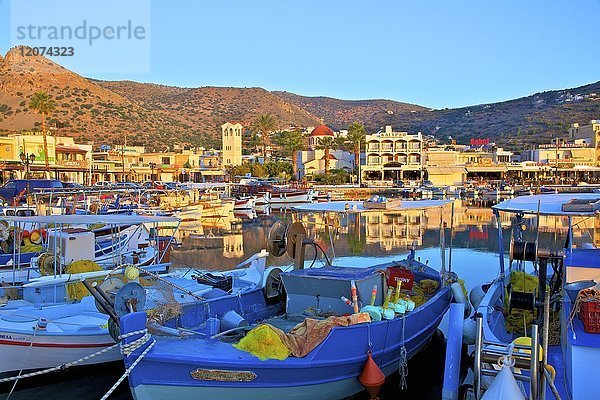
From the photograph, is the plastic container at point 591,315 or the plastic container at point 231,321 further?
the plastic container at point 231,321

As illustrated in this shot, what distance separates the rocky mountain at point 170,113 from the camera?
12456 centimetres

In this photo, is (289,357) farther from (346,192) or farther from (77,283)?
(346,192)

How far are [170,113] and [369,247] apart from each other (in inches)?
5830

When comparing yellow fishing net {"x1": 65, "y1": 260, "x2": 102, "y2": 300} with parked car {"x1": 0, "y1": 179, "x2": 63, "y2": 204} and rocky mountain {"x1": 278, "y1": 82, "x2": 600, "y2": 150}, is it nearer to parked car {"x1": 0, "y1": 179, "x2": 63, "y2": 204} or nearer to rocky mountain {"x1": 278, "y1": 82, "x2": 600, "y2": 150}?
parked car {"x1": 0, "y1": 179, "x2": 63, "y2": 204}

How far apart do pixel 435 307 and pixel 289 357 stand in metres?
4.47

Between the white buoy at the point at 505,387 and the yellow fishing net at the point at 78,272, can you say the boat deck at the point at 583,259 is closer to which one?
the white buoy at the point at 505,387

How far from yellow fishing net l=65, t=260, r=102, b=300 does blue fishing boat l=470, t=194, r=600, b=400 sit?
883 centimetres

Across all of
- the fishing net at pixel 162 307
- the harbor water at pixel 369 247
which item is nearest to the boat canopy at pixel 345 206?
the harbor water at pixel 369 247

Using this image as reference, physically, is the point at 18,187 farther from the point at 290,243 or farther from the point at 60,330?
the point at 290,243

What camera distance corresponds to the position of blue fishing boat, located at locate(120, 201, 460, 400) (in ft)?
25.9

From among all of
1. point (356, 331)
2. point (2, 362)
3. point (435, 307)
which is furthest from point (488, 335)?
point (2, 362)

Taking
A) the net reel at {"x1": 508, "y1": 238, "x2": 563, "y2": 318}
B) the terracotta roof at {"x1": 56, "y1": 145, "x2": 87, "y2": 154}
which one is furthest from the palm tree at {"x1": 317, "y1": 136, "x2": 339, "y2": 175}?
the net reel at {"x1": 508, "y1": 238, "x2": 563, "y2": 318}

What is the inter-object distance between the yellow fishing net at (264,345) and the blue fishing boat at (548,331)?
2681 millimetres

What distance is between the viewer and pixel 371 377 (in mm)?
9164
